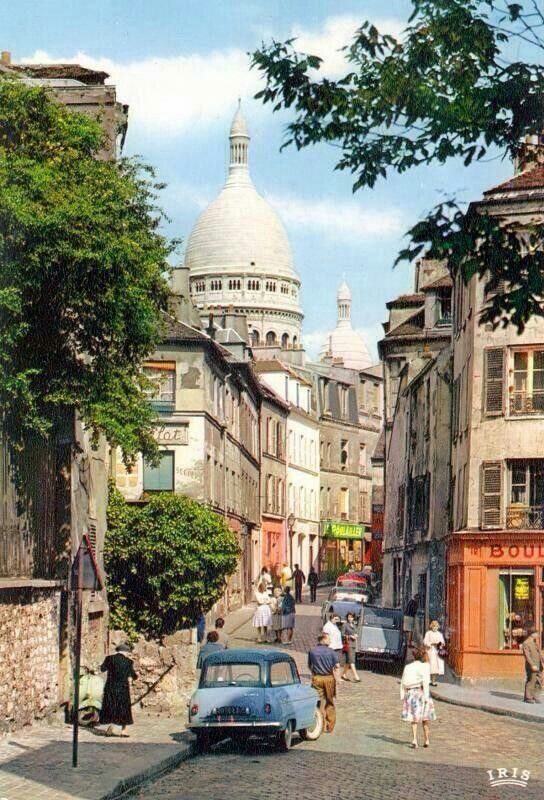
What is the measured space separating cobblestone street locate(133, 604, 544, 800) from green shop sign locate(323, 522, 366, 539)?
257 feet

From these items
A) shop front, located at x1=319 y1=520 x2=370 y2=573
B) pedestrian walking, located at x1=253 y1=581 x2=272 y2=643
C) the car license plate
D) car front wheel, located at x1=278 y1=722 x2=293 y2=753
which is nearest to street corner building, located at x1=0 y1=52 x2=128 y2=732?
the car license plate

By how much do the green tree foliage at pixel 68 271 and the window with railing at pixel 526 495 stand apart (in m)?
12.0

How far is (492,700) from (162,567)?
338 inches

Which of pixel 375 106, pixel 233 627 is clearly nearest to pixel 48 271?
pixel 375 106

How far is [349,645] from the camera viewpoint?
37.3 metres

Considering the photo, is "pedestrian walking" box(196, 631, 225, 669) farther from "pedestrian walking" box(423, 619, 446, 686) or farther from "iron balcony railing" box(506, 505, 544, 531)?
"iron balcony railing" box(506, 505, 544, 531)

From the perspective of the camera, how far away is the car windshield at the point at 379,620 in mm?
40094

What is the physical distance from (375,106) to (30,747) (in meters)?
11.7

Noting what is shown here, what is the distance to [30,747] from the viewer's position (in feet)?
74.1

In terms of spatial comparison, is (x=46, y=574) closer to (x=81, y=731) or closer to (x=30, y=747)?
(x=81, y=731)

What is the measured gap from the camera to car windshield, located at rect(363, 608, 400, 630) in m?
40.1

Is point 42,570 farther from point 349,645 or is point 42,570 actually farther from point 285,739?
point 349,645

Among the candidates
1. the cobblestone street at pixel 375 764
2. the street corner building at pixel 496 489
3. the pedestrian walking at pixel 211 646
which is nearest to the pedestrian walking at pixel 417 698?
the cobblestone street at pixel 375 764

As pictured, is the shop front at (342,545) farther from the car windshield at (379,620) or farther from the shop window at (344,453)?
the car windshield at (379,620)
